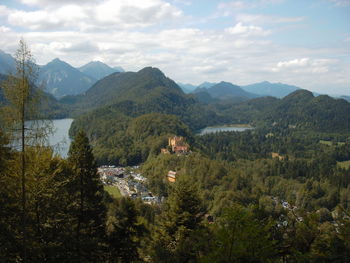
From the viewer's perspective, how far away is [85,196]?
43.9ft

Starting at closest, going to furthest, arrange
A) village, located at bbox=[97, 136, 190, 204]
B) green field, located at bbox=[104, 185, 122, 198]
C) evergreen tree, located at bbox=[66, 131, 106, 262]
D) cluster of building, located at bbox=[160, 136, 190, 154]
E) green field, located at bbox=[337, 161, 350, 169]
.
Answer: evergreen tree, located at bbox=[66, 131, 106, 262] → village, located at bbox=[97, 136, 190, 204] → green field, located at bbox=[104, 185, 122, 198] → cluster of building, located at bbox=[160, 136, 190, 154] → green field, located at bbox=[337, 161, 350, 169]

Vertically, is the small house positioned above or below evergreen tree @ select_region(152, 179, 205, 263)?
below

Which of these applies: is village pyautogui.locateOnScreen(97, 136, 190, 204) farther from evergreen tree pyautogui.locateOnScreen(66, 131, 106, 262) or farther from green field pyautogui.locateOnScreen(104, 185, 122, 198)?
evergreen tree pyautogui.locateOnScreen(66, 131, 106, 262)

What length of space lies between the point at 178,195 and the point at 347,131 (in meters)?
169

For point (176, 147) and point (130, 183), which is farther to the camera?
point (176, 147)

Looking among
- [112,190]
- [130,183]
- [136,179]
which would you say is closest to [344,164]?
[136,179]

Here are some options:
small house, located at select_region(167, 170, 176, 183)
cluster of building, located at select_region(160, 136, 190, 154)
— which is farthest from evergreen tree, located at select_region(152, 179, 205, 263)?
cluster of building, located at select_region(160, 136, 190, 154)

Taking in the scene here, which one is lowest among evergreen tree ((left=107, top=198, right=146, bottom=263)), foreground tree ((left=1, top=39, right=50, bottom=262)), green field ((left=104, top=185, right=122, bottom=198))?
green field ((left=104, top=185, right=122, bottom=198))

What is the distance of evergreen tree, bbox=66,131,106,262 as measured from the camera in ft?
42.2

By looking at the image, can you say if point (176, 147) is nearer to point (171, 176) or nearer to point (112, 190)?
point (171, 176)

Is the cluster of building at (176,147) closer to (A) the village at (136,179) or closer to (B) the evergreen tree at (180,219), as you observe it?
(A) the village at (136,179)

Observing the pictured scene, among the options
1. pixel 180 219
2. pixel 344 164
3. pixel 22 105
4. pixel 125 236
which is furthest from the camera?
pixel 344 164

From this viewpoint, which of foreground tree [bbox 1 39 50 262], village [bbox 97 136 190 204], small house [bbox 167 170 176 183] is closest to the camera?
foreground tree [bbox 1 39 50 262]

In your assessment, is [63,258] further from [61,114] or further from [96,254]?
[61,114]
